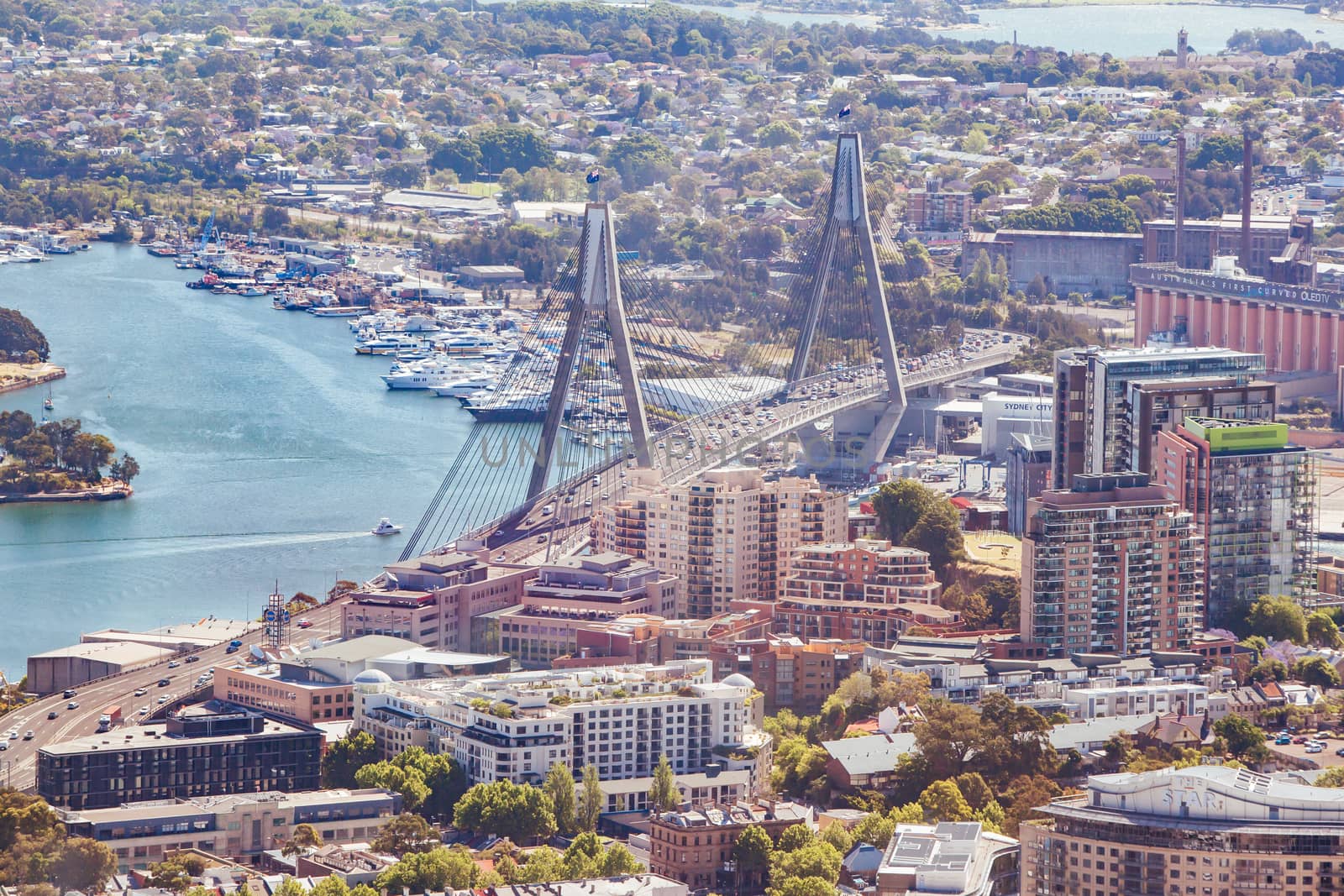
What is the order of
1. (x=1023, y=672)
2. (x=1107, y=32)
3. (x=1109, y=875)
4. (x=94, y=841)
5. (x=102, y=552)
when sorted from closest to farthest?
(x=1109, y=875)
(x=94, y=841)
(x=1023, y=672)
(x=102, y=552)
(x=1107, y=32)

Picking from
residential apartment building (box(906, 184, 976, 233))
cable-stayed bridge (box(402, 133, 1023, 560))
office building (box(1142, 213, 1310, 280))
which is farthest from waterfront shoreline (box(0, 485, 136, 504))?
residential apartment building (box(906, 184, 976, 233))

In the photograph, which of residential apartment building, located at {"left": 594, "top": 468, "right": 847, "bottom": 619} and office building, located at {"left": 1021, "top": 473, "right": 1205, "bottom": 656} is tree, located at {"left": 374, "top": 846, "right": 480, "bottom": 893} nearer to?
office building, located at {"left": 1021, "top": 473, "right": 1205, "bottom": 656}

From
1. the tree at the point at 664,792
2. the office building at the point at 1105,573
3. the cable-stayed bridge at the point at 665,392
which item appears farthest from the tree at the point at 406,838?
the cable-stayed bridge at the point at 665,392

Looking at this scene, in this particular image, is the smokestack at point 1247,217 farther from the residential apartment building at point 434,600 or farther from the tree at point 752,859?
the tree at point 752,859

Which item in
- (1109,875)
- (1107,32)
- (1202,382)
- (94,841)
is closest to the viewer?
(1109,875)

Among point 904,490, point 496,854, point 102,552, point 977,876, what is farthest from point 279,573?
point 977,876

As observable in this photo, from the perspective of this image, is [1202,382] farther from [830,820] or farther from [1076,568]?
[830,820]

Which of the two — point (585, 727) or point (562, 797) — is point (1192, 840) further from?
point (585, 727)
